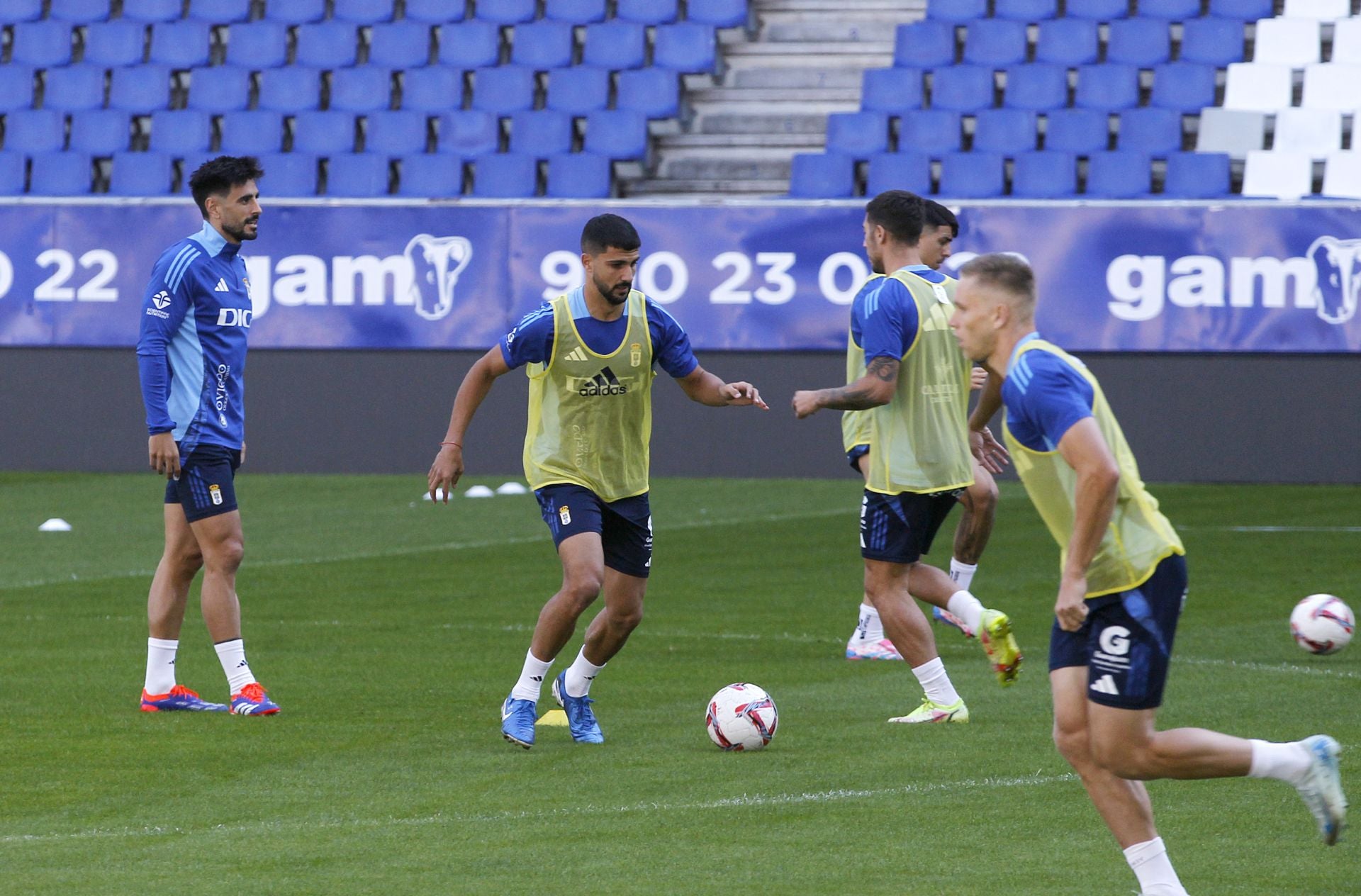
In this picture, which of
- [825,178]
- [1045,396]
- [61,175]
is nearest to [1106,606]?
[1045,396]

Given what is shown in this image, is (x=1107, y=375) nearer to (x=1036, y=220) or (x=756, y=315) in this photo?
(x=1036, y=220)

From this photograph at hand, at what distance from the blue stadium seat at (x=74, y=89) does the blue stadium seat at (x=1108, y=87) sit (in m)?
11.1

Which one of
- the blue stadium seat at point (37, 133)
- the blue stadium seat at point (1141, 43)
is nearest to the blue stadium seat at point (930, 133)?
the blue stadium seat at point (1141, 43)

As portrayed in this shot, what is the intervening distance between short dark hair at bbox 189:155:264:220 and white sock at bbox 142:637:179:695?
1800 mm

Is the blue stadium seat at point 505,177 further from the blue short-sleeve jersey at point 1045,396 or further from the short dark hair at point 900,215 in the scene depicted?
the blue short-sleeve jersey at point 1045,396

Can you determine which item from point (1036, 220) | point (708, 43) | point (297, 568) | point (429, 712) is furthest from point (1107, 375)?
point (429, 712)

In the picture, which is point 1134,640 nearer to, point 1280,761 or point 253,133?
point 1280,761

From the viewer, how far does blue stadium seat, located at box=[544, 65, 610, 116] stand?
22.2 m

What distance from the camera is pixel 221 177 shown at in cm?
838

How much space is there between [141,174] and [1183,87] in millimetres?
11179

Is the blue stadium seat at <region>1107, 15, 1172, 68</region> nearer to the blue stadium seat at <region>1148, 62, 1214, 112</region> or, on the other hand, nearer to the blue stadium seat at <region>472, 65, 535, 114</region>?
the blue stadium seat at <region>1148, 62, 1214, 112</region>

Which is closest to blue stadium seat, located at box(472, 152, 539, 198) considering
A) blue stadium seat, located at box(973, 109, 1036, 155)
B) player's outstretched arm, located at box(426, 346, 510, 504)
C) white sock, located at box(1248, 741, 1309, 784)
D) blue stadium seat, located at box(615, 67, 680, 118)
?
blue stadium seat, located at box(615, 67, 680, 118)

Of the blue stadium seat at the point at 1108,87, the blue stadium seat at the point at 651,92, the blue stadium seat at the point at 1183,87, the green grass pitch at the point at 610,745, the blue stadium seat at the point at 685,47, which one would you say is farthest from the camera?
the blue stadium seat at the point at 685,47

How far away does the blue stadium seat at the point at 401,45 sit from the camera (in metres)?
23.1
